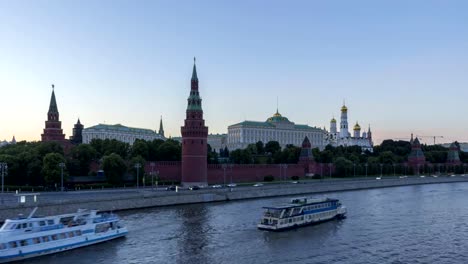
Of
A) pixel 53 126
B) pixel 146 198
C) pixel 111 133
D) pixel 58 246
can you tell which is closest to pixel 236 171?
pixel 53 126

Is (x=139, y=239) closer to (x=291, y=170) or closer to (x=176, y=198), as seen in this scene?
(x=176, y=198)

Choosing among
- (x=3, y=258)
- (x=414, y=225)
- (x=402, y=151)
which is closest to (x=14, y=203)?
(x=3, y=258)

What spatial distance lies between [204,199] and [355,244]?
1048 inches

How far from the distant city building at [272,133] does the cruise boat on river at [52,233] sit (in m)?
134

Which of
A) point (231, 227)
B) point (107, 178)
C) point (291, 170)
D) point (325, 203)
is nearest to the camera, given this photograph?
point (231, 227)

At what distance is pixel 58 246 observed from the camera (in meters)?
34.2

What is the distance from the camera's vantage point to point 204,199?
60.2m

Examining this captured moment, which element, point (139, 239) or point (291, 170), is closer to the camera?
point (139, 239)

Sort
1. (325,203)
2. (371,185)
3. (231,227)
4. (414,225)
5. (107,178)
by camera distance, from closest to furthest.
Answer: (231,227) < (414,225) < (325,203) < (107,178) < (371,185)

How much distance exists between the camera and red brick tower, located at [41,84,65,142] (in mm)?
87938

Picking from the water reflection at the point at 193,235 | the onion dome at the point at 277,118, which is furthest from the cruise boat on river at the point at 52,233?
the onion dome at the point at 277,118

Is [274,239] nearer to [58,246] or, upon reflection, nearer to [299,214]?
[299,214]

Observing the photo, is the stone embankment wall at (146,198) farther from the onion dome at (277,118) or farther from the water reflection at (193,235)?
the onion dome at (277,118)

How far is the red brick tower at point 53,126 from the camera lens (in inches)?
3462
